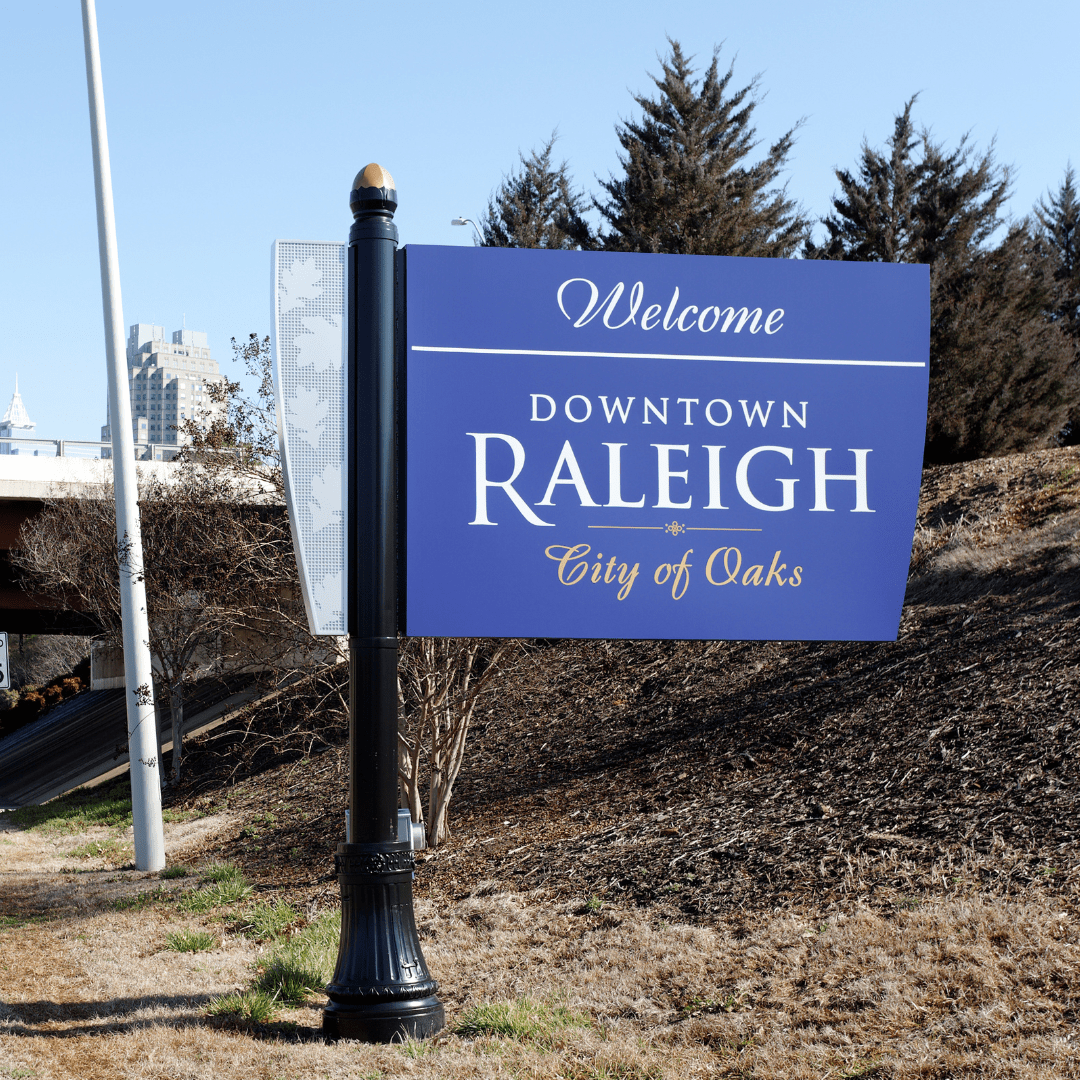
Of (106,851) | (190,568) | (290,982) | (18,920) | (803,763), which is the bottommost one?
(106,851)

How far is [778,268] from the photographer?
5.54 meters

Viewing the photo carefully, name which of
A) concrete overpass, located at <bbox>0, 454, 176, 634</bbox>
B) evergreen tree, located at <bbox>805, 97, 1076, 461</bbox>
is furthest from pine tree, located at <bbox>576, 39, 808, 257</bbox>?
concrete overpass, located at <bbox>0, 454, 176, 634</bbox>

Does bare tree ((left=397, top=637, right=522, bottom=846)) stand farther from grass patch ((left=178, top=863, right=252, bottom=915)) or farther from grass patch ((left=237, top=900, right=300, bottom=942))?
grass patch ((left=237, top=900, right=300, bottom=942))

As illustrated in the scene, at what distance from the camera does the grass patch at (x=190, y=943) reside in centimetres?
739

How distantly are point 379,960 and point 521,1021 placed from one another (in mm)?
741

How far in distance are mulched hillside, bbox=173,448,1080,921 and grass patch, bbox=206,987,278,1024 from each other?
2.50 metres

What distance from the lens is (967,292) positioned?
25219 mm

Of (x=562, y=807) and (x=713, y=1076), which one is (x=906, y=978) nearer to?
(x=713, y=1076)

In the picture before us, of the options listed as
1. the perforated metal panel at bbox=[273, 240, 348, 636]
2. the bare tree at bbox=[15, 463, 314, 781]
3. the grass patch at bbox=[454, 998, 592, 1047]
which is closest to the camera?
the grass patch at bbox=[454, 998, 592, 1047]

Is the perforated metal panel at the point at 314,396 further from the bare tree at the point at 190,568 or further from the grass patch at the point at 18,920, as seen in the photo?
the grass patch at the point at 18,920

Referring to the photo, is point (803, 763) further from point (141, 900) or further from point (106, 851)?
point (106, 851)

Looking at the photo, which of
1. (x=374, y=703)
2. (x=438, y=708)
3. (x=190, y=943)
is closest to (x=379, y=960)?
(x=374, y=703)

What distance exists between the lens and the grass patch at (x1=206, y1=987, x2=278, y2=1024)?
18.1 ft

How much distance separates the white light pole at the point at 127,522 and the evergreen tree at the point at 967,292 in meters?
15.0
